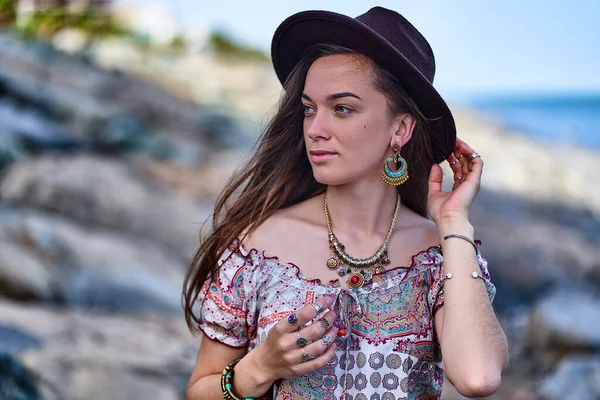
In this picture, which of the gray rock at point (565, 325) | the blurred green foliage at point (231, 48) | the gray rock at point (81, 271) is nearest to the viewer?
the gray rock at point (81, 271)

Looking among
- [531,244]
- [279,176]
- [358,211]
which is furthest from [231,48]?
[358,211]

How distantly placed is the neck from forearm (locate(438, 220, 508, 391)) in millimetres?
285

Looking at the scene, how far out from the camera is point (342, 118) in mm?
2318

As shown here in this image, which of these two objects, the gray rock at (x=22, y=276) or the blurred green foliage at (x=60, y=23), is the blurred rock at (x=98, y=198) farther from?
the blurred green foliage at (x=60, y=23)

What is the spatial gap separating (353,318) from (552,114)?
48.9 m

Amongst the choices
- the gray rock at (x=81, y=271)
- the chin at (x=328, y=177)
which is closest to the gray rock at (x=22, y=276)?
the gray rock at (x=81, y=271)

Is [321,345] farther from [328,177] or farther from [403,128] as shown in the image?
[403,128]

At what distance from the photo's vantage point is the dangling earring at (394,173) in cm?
244

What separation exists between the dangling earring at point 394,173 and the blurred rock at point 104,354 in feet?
7.62

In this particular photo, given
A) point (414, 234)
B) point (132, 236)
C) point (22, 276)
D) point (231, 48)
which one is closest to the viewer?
point (414, 234)

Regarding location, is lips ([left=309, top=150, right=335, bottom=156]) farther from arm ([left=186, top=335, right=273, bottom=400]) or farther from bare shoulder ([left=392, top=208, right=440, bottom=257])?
arm ([left=186, top=335, right=273, bottom=400])

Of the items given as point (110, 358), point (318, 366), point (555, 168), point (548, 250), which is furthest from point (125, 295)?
point (555, 168)

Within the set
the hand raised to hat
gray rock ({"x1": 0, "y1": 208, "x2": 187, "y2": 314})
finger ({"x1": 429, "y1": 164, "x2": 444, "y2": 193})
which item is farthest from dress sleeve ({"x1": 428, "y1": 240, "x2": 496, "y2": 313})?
gray rock ({"x1": 0, "y1": 208, "x2": 187, "y2": 314})

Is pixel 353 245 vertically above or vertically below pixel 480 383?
above
